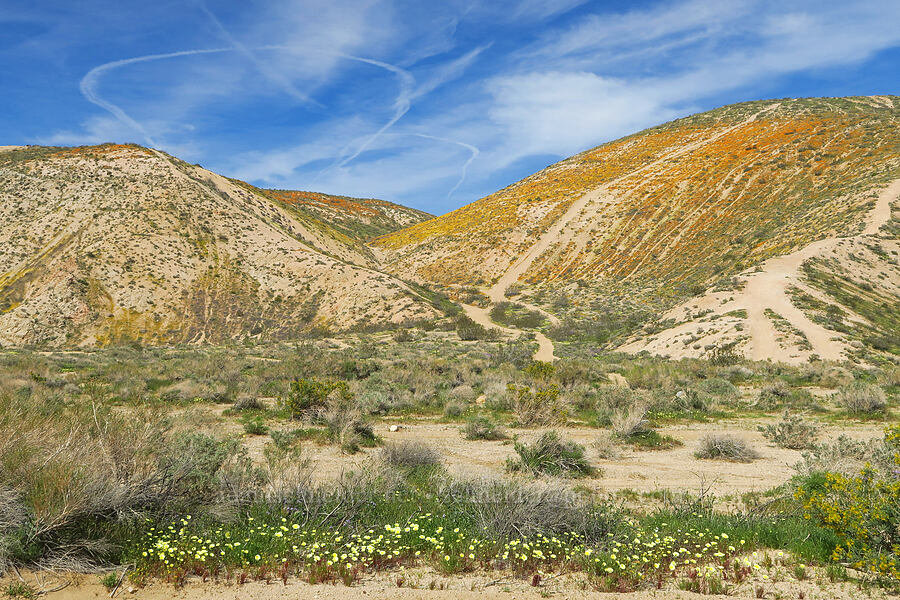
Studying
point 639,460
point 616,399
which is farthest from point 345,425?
point 616,399

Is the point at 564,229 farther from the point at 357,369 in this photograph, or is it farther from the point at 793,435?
the point at 793,435

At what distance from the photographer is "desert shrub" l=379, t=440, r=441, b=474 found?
8.01 metres

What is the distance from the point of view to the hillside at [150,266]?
3831 cm

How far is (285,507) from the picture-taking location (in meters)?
5.54

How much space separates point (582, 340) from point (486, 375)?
18.0 m

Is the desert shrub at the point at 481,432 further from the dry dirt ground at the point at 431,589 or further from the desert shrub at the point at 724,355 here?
the desert shrub at the point at 724,355

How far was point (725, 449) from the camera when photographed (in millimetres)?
9516

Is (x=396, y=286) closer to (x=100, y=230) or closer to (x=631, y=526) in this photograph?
(x=100, y=230)

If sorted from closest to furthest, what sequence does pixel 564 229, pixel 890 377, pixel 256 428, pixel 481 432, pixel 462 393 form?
pixel 256 428, pixel 481 432, pixel 462 393, pixel 890 377, pixel 564 229

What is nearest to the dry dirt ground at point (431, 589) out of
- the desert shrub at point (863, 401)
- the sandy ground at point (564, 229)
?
the desert shrub at point (863, 401)

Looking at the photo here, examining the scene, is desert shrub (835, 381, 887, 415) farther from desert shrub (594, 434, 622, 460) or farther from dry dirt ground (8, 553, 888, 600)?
dry dirt ground (8, 553, 888, 600)

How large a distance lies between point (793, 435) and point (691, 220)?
166ft

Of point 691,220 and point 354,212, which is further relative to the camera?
point 354,212

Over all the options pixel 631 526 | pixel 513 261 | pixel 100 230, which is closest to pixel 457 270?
pixel 513 261
